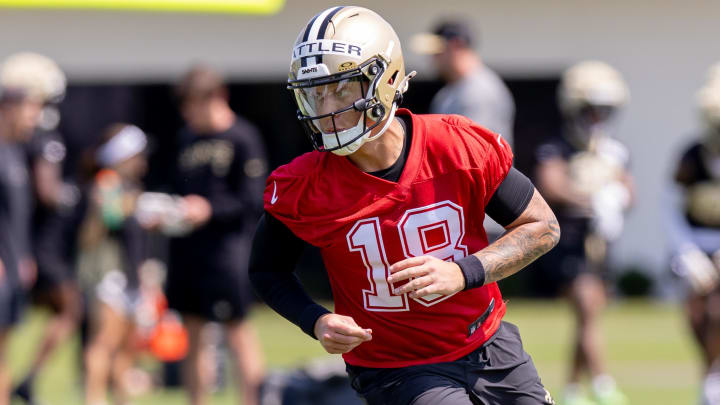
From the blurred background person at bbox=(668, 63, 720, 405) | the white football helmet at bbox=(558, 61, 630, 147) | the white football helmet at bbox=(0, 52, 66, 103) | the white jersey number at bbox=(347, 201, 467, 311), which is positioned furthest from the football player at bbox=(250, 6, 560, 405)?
the white football helmet at bbox=(558, 61, 630, 147)

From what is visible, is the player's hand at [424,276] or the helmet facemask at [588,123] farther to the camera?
the helmet facemask at [588,123]

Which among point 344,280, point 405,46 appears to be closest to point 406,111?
point 344,280

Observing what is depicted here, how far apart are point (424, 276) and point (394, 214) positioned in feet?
1.29

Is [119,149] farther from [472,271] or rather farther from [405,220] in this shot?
[472,271]

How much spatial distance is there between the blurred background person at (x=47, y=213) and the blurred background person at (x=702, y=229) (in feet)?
15.8

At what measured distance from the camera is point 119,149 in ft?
29.9

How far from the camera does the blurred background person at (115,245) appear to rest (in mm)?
8961

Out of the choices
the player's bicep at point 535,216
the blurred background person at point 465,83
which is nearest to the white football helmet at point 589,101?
the blurred background person at point 465,83

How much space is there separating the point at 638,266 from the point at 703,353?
1032 cm

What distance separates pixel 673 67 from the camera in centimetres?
1789

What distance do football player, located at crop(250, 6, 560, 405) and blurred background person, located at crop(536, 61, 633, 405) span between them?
4.81m

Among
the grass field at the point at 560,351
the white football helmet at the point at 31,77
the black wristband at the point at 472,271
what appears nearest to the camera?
the black wristband at the point at 472,271

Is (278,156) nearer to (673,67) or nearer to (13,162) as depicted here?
(673,67)

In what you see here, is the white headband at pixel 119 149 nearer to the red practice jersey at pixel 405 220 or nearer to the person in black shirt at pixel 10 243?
the person in black shirt at pixel 10 243
